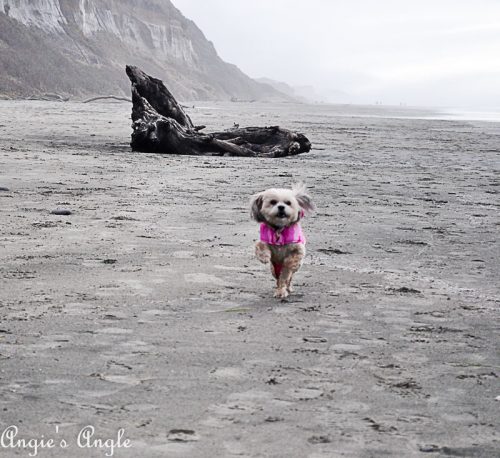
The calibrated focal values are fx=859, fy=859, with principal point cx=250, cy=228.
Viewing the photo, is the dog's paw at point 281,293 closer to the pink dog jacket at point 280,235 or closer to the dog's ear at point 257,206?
the pink dog jacket at point 280,235

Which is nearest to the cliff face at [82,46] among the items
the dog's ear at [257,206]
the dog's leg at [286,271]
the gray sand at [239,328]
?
the gray sand at [239,328]

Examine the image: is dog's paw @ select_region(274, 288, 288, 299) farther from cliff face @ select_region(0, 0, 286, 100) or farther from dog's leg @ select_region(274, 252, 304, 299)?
cliff face @ select_region(0, 0, 286, 100)

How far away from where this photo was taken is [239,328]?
5320mm

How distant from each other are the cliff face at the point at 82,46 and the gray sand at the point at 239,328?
10429cm

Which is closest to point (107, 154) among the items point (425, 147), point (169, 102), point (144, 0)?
point (169, 102)

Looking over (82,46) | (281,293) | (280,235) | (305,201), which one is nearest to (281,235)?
(280,235)

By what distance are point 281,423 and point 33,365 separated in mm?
1442

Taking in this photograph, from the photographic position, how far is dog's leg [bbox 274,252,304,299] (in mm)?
6215

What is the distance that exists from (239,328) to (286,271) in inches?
39.6

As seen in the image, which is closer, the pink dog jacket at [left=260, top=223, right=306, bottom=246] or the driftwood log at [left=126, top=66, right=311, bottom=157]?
the pink dog jacket at [left=260, top=223, right=306, bottom=246]

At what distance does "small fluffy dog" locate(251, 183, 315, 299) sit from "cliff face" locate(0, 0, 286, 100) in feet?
352

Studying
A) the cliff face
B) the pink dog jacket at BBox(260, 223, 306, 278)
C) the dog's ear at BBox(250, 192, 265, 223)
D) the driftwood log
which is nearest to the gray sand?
the pink dog jacket at BBox(260, 223, 306, 278)

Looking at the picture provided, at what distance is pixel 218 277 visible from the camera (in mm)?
6828

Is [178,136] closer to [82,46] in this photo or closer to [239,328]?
[239,328]
